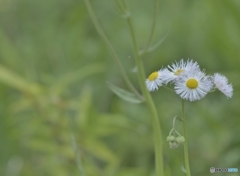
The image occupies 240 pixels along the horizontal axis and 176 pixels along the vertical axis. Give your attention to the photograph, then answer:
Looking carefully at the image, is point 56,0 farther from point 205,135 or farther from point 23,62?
point 205,135

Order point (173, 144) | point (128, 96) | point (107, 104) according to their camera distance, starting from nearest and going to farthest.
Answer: point (173, 144) < point (128, 96) < point (107, 104)

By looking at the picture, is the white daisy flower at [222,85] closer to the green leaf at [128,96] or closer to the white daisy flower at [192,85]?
the white daisy flower at [192,85]

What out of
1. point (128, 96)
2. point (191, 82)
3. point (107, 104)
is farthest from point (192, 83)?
point (107, 104)

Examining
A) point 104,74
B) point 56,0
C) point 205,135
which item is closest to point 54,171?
point 205,135

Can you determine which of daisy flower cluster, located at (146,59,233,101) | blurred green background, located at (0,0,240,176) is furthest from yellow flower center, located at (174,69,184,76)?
blurred green background, located at (0,0,240,176)

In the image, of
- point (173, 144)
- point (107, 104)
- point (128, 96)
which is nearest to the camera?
point (173, 144)

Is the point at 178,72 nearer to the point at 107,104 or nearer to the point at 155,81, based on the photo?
the point at 155,81

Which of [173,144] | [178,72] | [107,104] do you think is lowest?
[173,144]

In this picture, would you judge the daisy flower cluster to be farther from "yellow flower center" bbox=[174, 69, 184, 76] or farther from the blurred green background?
the blurred green background
